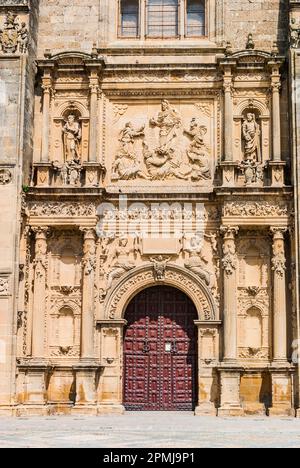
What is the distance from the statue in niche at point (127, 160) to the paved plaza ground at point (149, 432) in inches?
228

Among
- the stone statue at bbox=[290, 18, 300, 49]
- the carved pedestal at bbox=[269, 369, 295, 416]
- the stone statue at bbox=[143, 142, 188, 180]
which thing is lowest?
the carved pedestal at bbox=[269, 369, 295, 416]

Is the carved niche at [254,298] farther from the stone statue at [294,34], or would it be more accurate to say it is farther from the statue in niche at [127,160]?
the stone statue at [294,34]

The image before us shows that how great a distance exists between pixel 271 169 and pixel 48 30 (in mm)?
6759

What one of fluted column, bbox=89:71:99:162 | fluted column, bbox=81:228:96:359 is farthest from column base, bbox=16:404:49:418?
fluted column, bbox=89:71:99:162

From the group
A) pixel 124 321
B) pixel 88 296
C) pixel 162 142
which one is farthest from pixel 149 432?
pixel 162 142

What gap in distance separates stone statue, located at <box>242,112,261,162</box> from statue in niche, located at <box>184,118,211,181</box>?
0.97 metres

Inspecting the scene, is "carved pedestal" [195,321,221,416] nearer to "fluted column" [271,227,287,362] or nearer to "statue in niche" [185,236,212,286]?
"statue in niche" [185,236,212,286]

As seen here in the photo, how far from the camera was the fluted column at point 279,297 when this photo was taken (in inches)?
768

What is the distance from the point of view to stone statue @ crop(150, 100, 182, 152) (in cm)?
2094

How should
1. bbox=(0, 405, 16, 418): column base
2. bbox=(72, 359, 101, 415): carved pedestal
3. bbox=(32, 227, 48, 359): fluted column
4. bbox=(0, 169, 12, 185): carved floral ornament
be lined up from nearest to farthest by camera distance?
bbox=(0, 405, 16, 418): column base < bbox=(72, 359, 101, 415): carved pedestal < bbox=(0, 169, 12, 185): carved floral ornament < bbox=(32, 227, 48, 359): fluted column

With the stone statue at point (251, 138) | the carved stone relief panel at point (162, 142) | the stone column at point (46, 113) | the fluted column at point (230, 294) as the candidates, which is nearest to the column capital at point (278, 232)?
the fluted column at point (230, 294)
